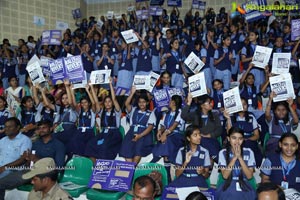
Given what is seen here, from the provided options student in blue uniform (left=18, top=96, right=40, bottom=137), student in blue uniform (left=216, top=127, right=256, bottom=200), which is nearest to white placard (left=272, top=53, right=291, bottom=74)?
student in blue uniform (left=216, top=127, right=256, bottom=200)

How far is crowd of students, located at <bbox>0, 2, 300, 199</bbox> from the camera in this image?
11.1ft

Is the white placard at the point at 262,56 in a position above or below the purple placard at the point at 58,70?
above

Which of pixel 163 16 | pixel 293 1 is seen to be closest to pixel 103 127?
pixel 163 16

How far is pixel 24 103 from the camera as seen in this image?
5602 millimetres

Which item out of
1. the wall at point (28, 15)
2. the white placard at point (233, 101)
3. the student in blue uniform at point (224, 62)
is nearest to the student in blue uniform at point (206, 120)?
the white placard at point (233, 101)

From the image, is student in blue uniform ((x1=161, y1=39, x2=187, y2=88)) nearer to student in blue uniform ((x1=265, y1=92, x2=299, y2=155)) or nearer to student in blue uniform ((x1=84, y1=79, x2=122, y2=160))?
student in blue uniform ((x1=84, y1=79, x2=122, y2=160))

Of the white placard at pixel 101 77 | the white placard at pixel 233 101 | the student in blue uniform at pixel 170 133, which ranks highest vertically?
the white placard at pixel 101 77

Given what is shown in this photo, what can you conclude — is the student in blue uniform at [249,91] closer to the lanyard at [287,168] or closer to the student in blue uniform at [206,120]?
the student in blue uniform at [206,120]

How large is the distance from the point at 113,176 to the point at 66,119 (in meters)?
1.92

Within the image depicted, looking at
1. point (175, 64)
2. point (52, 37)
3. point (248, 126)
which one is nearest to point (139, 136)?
point (248, 126)

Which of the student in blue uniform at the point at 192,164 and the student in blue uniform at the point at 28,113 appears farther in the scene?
the student in blue uniform at the point at 28,113

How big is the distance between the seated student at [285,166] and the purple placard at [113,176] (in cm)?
132

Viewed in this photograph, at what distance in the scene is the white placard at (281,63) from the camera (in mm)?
5281

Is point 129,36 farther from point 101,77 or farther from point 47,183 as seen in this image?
point 47,183
